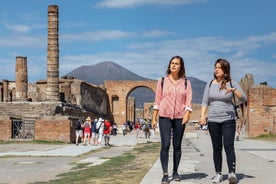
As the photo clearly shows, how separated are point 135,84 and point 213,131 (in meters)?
65.5

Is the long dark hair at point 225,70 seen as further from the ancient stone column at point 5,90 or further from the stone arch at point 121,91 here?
the stone arch at point 121,91

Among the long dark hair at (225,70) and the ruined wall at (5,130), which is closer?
the long dark hair at (225,70)

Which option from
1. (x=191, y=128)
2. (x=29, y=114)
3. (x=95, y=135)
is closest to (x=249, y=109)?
(x=95, y=135)

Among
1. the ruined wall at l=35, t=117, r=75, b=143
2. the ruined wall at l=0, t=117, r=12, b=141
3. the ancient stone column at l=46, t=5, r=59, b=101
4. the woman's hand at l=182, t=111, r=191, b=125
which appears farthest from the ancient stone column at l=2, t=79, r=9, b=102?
the woman's hand at l=182, t=111, r=191, b=125

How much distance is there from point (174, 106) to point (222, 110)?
2.12 ft

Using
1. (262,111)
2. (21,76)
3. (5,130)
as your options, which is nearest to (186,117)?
(5,130)

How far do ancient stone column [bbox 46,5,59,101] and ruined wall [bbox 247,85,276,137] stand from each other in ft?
48.5

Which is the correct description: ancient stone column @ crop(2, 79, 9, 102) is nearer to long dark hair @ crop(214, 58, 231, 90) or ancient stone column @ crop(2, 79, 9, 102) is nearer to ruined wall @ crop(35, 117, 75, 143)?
ruined wall @ crop(35, 117, 75, 143)

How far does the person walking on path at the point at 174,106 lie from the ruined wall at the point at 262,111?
24651 millimetres

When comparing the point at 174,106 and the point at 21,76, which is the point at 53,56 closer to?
the point at 21,76

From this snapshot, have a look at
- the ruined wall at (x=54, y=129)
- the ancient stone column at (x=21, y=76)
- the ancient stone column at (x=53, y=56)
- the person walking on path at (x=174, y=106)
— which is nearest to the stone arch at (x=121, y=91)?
the ancient stone column at (x=21, y=76)

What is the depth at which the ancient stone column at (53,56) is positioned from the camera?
3797cm

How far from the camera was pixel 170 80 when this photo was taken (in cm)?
698

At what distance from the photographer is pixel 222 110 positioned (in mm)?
6840
